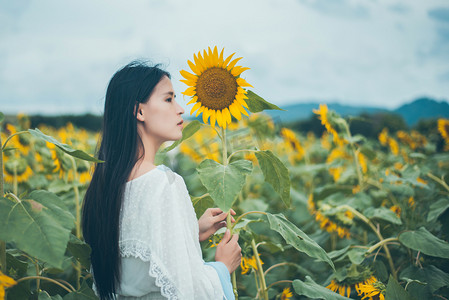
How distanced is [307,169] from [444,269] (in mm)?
1520

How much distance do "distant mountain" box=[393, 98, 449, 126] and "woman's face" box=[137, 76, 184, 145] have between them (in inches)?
141

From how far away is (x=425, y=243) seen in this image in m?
1.80

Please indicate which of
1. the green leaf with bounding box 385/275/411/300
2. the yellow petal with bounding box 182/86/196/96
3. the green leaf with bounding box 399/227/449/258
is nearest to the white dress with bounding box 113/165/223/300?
the yellow petal with bounding box 182/86/196/96

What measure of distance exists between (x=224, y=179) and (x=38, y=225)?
592 millimetres

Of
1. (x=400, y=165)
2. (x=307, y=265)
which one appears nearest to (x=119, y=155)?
(x=307, y=265)

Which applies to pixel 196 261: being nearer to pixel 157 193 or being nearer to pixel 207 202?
pixel 157 193

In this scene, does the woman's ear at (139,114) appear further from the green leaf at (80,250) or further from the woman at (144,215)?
the green leaf at (80,250)

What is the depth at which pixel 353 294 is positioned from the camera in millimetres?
1998

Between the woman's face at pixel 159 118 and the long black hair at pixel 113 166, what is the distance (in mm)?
28

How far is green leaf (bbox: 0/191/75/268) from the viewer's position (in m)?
1.02

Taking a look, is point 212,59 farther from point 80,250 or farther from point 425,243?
point 425,243

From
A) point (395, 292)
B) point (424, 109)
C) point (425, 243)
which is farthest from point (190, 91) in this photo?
point (424, 109)

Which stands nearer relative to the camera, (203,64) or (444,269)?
(203,64)

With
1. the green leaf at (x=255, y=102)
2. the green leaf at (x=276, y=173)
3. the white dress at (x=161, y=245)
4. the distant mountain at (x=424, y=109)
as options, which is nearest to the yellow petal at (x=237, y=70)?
the green leaf at (x=255, y=102)
